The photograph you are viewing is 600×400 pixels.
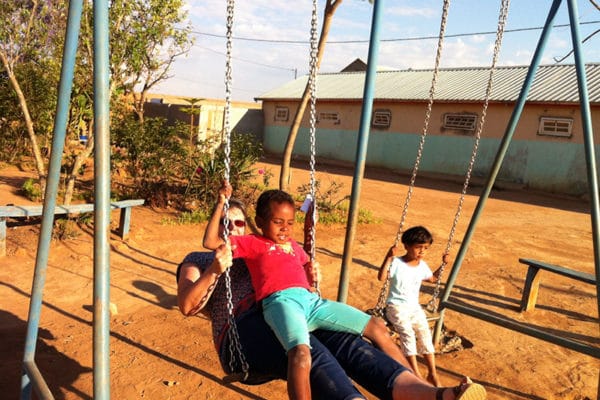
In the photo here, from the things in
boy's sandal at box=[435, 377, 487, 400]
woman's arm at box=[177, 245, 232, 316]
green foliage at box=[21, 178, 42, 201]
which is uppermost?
woman's arm at box=[177, 245, 232, 316]

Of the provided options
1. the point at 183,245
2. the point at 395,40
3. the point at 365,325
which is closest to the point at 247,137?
the point at 183,245

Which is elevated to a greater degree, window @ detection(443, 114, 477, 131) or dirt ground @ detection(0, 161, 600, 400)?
window @ detection(443, 114, 477, 131)

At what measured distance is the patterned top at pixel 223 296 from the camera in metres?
2.41

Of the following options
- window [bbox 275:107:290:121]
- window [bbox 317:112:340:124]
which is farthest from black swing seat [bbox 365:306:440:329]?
window [bbox 275:107:290:121]

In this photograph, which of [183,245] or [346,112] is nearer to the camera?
[183,245]

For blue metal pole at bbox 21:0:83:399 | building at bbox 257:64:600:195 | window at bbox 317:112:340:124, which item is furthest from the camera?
window at bbox 317:112:340:124

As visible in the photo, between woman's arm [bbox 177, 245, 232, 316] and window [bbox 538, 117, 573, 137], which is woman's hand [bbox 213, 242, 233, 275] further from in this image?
window [bbox 538, 117, 573, 137]

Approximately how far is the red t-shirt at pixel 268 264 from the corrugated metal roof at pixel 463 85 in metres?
13.4

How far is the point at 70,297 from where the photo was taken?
15.5ft

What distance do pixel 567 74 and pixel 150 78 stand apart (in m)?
12.8

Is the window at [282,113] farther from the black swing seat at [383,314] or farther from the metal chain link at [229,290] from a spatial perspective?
the metal chain link at [229,290]

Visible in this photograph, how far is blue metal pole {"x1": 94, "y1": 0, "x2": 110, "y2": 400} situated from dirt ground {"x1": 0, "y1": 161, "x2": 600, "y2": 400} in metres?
1.47

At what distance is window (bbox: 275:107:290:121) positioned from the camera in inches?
873

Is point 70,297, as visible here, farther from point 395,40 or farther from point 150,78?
point 395,40
